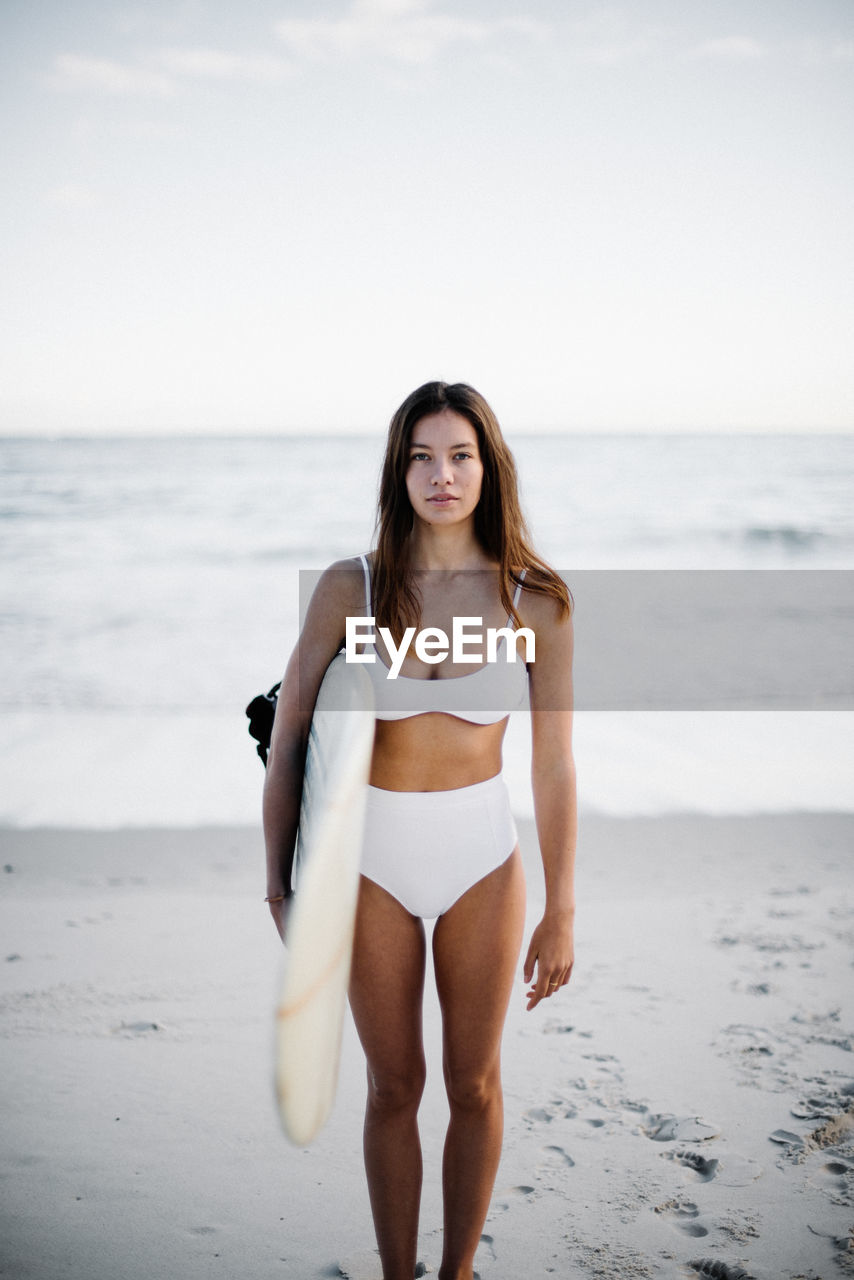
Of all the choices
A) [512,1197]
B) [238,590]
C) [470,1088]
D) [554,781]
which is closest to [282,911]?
[470,1088]

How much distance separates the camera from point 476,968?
2.04m

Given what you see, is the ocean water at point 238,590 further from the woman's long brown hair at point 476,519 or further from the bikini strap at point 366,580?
the bikini strap at point 366,580

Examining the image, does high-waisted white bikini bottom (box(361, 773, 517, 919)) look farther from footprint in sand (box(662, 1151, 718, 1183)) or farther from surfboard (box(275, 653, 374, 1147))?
footprint in sand (box(662, 1151, 718, 1183))

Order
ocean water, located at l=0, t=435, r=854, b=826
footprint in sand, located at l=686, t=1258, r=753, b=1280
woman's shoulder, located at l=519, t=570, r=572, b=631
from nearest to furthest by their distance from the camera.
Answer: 1. woman's shoulder, located at l=519, t=570, r=572, b=631
2. footprint in sand, located at l=686, t=1258, r=753, b=1280
3. ocean water, located at l=0, t=435, r=854, b=826

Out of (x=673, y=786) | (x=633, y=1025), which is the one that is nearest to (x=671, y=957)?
(x=633, y=1025)

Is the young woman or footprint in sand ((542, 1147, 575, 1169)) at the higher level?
the young woman

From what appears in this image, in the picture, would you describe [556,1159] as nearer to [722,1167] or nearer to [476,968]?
[722,1167]

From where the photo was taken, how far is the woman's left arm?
2.10 meters

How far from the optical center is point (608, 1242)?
2.38m

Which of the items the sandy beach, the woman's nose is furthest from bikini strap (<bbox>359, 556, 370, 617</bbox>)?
the sandy beach

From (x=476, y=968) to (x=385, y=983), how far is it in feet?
0.67

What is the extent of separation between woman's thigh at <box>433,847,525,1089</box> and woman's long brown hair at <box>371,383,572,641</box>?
62 cm

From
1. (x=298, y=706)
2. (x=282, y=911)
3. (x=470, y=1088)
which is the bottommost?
(x=470, y=1088)

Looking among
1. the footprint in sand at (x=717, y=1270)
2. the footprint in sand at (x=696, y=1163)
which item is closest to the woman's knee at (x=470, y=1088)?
the footprint in sand at (x=717, y=1270)
